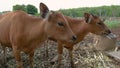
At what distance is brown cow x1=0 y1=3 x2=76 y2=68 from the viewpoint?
7402mm

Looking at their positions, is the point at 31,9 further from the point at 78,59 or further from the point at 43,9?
the point at 43,9

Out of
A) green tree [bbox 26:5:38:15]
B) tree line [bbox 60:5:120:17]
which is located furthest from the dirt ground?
tree line [bbox 60:5:120:17]

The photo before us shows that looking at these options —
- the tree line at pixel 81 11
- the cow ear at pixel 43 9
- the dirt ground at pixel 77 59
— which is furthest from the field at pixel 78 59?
the tree line at pixel 81 11

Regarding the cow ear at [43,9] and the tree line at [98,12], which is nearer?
the cow ear at [43,9]

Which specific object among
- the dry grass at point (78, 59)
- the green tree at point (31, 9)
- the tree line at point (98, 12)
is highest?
the green tree at point (31, 9)

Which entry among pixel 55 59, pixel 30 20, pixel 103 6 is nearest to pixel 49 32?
pixel 30 20

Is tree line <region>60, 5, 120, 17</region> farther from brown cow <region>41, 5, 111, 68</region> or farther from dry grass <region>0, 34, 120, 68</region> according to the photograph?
brown cow <region>41, 5, 111, 68</region>

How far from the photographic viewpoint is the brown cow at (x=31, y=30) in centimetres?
740

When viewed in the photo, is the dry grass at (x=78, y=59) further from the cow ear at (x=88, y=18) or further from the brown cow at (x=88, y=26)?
the cow ear at (x=88, y=18)

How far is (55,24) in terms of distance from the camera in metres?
7.41

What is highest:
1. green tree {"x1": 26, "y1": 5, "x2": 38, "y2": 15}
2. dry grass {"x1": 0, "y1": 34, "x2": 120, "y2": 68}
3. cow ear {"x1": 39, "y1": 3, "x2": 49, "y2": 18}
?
cow ear {"x1": 39, "y1": 3, "x2": 49, "y2": 18}

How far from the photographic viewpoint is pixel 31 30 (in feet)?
26.0

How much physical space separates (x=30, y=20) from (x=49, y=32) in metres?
0.82

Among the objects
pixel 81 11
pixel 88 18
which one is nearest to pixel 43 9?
pixel 88 18
